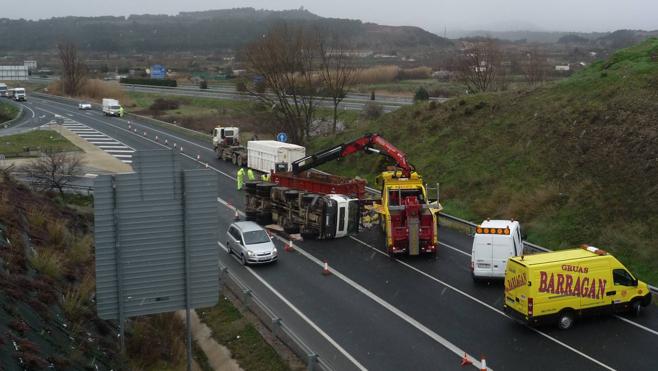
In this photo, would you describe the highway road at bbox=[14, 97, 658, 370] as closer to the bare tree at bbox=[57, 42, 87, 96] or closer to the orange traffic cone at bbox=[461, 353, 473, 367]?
the orange traffic cone at bbox=[461, 353, 473, 367]

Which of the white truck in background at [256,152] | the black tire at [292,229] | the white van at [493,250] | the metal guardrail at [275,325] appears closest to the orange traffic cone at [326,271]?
the metal guardrail at [275,325]

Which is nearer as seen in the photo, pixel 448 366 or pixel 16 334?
pixel 16 334

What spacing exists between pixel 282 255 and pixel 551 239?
10.5 meters

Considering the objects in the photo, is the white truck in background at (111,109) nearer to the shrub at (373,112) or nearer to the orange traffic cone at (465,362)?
the shrub at (373,112)

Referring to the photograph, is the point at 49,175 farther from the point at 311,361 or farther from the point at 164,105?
the point at 164,105

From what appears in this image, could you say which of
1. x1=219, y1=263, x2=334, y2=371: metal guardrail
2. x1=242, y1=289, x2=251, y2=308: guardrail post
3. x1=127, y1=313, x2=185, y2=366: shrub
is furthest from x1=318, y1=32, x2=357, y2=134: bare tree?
x1=127, y1=313, x2=185, y2=366: shrub

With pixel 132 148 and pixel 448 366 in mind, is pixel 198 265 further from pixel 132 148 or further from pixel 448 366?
pixel 132 148

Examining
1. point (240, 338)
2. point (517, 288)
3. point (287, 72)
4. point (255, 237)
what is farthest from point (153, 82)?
point (517, 288)

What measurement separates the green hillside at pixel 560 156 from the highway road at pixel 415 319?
469 cm

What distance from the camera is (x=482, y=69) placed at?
63281 millimetres

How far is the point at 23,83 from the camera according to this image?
433ft

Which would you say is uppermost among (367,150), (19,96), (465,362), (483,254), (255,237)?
(367,150)

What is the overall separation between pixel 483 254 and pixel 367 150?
1049 cm

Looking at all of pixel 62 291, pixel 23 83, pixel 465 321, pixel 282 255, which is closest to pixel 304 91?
pixel 282 255
